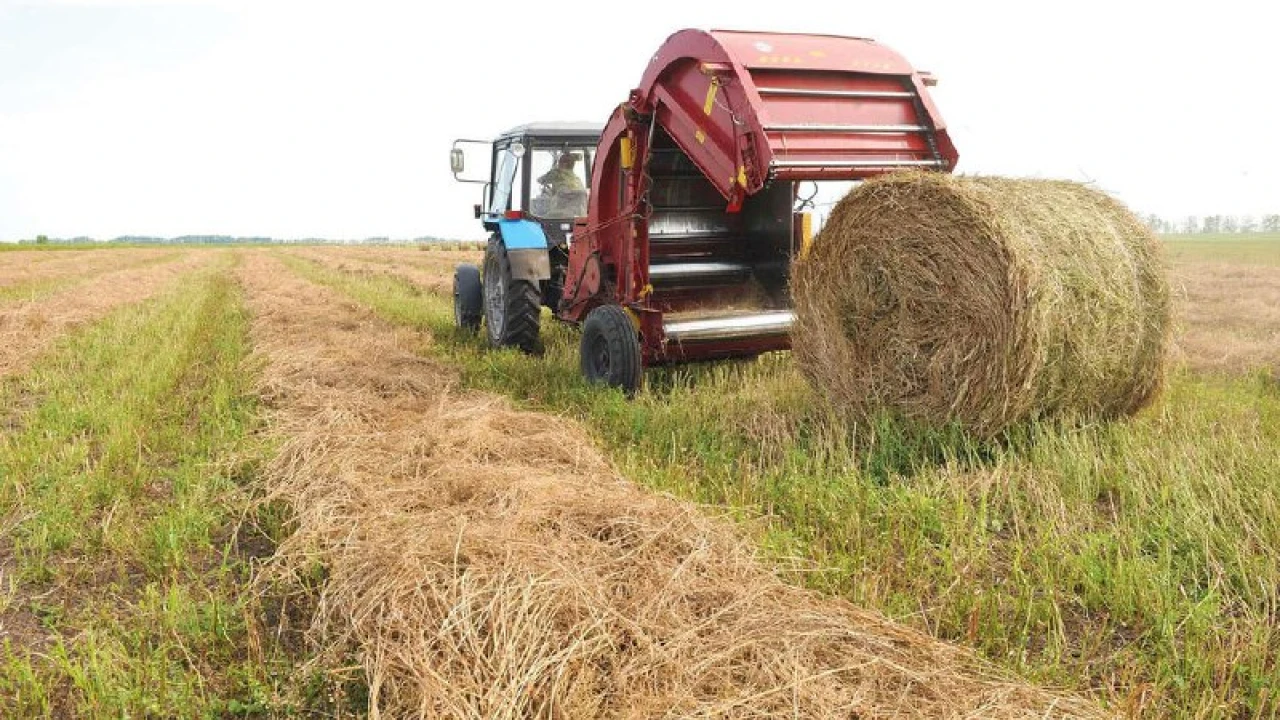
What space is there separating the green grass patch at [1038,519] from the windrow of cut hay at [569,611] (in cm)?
37

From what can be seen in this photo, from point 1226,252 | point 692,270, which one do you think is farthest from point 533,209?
point 1226,252

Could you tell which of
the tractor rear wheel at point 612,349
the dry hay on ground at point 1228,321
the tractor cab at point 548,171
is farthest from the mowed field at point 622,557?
the tractor cab at point 548,171

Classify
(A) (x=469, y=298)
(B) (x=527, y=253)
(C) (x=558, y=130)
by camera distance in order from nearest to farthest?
(B) (x=527, y=253), (C) (x=558, y=130), (A) (x=469, y=298)

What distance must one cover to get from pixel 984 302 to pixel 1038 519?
1.21 m

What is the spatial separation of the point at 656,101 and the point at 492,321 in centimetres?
349

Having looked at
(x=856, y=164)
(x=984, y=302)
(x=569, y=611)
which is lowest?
(x=569, y=611)

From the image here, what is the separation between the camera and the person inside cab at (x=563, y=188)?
9.04 metres

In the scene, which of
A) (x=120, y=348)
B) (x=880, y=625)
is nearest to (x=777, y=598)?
(x=880, y=625)

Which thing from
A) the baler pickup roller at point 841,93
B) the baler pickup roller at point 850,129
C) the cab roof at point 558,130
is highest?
the cab roof at point 558,130

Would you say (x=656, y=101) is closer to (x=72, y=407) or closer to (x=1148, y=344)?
(x=1148, y=344)

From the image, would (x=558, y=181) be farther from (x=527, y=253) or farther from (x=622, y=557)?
(x=622, y=557)

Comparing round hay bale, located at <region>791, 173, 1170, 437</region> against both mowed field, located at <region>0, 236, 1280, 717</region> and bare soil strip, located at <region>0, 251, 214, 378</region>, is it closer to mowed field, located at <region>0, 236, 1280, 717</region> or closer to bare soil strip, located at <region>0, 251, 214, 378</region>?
mowed field, located at <region>0, 236, 1280, 717</region>

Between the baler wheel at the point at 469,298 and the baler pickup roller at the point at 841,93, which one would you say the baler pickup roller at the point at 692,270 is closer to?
the baler pickup roller at the point at 841,93

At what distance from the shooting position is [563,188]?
9109mm
